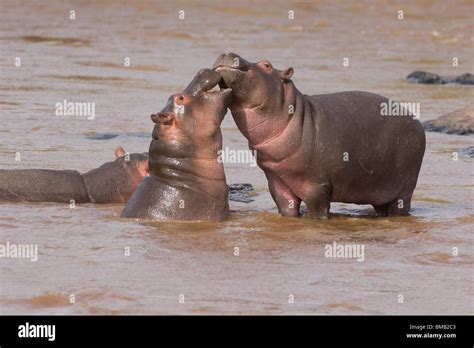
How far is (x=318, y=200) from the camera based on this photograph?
919 cm

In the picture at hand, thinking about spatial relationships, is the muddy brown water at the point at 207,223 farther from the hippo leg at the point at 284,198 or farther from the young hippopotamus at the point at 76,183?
the young hippopotamus at the point at 76,183

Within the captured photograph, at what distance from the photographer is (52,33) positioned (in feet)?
78.3

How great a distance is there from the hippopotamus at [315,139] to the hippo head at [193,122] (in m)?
0.13

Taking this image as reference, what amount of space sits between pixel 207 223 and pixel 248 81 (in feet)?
3.73

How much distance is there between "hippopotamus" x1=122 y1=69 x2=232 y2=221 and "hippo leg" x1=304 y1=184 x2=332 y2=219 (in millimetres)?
657

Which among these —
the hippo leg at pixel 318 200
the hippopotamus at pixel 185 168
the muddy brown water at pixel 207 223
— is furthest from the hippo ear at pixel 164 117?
the hippo leg at pixel 318 200

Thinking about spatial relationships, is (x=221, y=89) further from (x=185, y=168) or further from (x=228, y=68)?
(x=185, y=168)

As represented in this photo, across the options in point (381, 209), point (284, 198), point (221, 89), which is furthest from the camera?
point (381, 209)

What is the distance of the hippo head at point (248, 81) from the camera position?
8.88 metres

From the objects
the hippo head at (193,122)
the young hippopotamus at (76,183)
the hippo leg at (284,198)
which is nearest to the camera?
the hippo head at (193,122)

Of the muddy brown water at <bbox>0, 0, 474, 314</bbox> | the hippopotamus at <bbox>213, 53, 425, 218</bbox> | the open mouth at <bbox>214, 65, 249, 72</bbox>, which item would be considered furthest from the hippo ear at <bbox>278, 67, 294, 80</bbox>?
the muddy brown water at <bbox>0, 0, 474, 314</bbox>

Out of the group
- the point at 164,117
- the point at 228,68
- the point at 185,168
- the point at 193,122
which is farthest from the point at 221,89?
the point at 185,168

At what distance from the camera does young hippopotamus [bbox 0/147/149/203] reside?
10.1 meters

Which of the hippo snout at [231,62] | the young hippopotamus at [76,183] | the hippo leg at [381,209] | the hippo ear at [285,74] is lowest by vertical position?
the hippo leg at [381,209]
